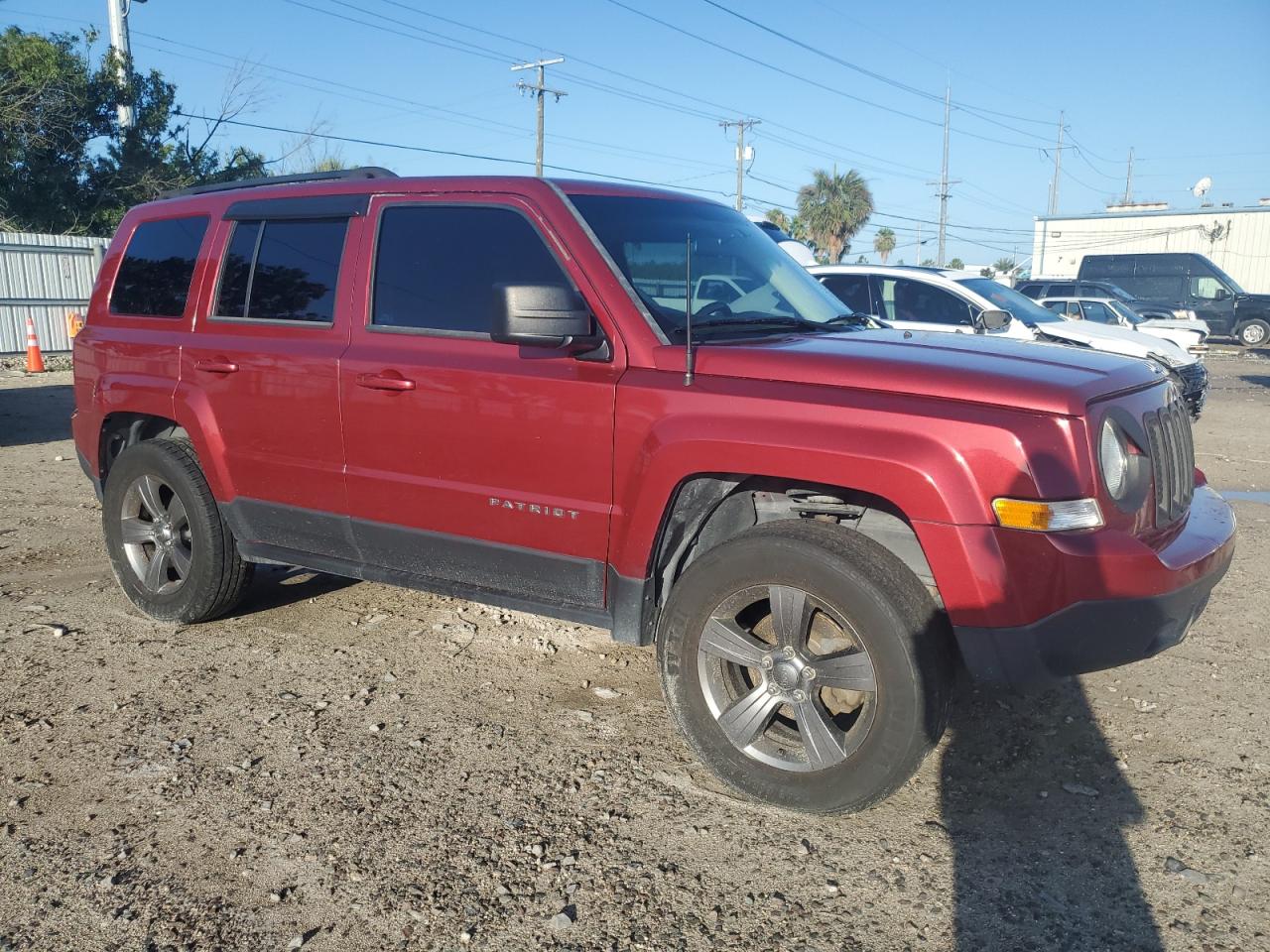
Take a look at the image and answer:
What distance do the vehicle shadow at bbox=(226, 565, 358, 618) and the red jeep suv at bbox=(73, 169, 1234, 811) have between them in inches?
15.9

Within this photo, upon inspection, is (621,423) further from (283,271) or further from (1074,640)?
(283,271)

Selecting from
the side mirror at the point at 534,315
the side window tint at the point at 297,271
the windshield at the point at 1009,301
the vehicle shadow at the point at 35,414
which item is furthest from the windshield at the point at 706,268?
the vehicle shadow at the point at 35,414

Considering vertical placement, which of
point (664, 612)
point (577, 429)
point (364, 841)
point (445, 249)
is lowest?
point (364, 841)

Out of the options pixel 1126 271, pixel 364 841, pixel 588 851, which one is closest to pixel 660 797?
pixel 588 851

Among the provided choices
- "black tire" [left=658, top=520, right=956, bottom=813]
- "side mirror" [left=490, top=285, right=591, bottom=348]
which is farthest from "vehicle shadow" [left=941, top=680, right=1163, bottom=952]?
"side mirror" [left=490, top=285, right=591, bottom=348]

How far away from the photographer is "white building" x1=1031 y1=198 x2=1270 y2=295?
141 feet

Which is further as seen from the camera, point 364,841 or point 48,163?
point 48,163

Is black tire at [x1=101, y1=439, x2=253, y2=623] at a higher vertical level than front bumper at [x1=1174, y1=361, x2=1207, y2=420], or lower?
lower

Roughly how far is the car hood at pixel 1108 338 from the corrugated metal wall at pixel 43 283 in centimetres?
1664

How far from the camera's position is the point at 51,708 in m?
3.92

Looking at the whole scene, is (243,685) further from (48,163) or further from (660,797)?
(48,163)

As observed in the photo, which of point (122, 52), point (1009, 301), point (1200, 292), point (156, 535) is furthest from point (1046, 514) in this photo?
point (1200, 292)

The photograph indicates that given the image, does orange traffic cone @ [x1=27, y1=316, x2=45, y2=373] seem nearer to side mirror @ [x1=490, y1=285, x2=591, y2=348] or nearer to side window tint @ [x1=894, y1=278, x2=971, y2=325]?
side window tint @ [x1=894, y1=278, x2=971, y2=325]

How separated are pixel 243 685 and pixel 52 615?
1.48 metres
